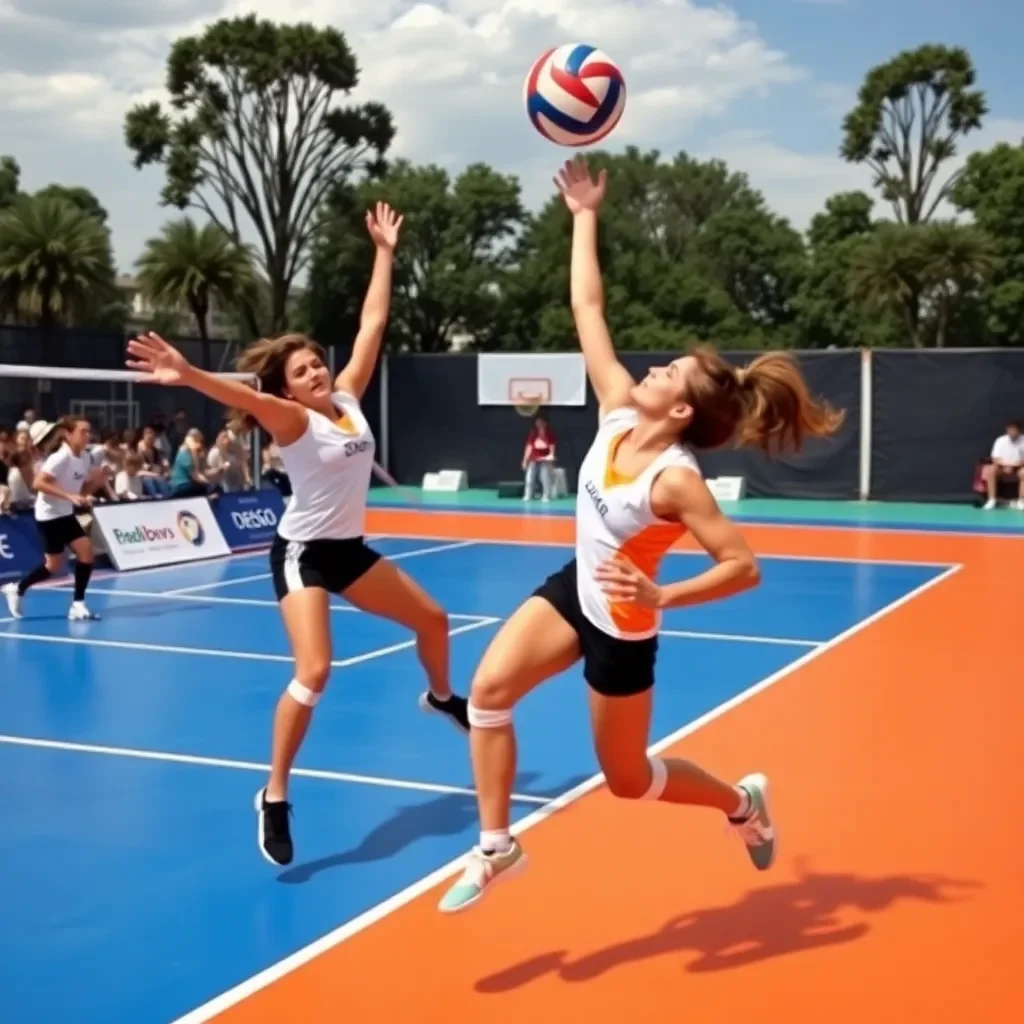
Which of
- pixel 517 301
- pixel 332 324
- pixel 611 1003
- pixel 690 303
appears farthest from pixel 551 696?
pixel 690 303

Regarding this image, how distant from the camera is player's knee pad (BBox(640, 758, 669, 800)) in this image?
4.79m

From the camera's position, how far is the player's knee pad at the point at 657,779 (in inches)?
189

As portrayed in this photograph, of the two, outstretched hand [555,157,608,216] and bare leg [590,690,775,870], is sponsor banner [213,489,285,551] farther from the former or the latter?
bare leg [590,690,775,870]

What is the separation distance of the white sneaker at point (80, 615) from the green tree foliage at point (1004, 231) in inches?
1517

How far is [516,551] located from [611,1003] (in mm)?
13285

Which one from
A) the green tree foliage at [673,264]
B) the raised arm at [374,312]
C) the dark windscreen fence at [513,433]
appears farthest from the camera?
the green tree foliage at [673,264]

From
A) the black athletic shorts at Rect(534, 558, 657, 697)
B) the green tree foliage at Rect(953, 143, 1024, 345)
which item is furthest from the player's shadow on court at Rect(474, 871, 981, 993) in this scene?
the green tree foliage at Rect(953, 143, 1024, 345)

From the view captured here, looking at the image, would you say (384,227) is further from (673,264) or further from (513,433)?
(673,264)

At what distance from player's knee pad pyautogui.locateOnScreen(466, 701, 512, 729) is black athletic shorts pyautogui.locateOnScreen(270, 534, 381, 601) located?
4.42 ft

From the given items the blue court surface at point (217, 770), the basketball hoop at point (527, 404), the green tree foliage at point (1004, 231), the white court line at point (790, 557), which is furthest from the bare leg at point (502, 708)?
the green tree foliage at point (1004, 231)

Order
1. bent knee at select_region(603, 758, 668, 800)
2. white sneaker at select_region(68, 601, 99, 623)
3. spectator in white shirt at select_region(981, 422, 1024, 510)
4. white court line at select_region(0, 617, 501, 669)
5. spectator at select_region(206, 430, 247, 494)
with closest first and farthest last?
bent knee at select_region(603, 758, 668, 800) < white court line at select_region(0, 617, 501, 669) < white sneaker at select_region(68, 601, 99, 623) < spectator at select_region(206, 430, 247, 494) < spectator in white shirt at select_region(981, 422, 1024, 510)

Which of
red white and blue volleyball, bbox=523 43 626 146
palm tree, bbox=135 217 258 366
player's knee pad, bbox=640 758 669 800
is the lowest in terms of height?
player's knee pad, bbox=640 758 669 800

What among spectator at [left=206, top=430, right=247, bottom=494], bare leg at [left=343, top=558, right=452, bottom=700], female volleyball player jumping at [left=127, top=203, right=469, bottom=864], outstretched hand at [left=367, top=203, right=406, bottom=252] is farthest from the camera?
spectator at [left=206, top=430, right=247, bottom=494]

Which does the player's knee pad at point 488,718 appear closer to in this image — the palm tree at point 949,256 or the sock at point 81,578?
the sock at point 81,578
